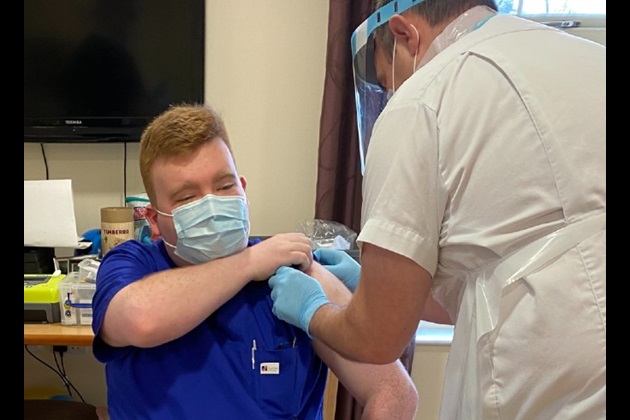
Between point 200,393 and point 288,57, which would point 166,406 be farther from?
point 288,57

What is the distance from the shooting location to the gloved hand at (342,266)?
1.47 m

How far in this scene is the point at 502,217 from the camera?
0.92m

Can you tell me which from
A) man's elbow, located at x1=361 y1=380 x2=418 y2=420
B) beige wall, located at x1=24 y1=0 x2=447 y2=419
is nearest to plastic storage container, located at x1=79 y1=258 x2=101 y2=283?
beige wall, located at x1=24 y1=0 x2=447 y2=419

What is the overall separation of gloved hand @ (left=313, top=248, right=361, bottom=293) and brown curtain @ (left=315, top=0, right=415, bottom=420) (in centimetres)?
91

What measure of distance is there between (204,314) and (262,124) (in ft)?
5.10

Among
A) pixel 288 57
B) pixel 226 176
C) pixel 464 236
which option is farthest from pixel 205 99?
pixel 464 236

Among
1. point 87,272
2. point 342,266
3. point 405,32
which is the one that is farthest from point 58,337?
point 405,32

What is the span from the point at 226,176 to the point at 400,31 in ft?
1.62

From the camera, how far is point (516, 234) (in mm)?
923

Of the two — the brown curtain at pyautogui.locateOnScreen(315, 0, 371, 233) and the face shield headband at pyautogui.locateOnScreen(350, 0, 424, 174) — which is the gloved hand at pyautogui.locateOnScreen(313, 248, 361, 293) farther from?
the brown curtain at pyautogui.locateOnScreen(315, 0, 371, 233)

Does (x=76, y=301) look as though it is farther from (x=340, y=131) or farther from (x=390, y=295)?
(x=390, y=295)

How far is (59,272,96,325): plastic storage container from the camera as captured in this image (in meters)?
1.94

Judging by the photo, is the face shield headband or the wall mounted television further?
the wall mounted television

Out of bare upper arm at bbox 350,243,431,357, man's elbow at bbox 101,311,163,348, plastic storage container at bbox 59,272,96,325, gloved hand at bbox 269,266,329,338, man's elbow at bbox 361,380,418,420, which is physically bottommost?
plastic storage container at bbox 59,272,96,325
